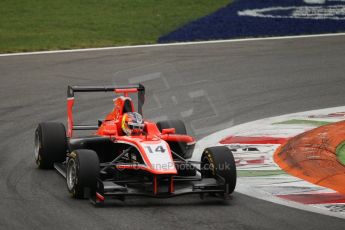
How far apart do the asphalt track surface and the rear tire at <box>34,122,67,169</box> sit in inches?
8.4

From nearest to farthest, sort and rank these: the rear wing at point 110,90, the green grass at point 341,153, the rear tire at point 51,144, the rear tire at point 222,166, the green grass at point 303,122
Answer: the rear tire at point 222,166 < the rear tire at point 51,144 < the rear wing at point 110,90 < the green grass at point 341,153 < the green grass at point 303,122

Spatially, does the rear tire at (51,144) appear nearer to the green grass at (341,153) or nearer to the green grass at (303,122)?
the green grass at (341,153)

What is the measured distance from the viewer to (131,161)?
12328 millimetres

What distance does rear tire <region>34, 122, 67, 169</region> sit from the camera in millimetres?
13328

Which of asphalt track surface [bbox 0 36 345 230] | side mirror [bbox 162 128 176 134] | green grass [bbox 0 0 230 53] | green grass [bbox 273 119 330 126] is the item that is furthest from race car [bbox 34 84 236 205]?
green grass [bbox 0 0 230 53]

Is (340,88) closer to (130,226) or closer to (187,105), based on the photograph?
(187,105)

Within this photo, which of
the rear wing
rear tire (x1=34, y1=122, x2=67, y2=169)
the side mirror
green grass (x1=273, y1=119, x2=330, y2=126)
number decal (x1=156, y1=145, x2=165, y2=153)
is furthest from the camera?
green grass (x1=273, y1=119, x2=330, y2=126)

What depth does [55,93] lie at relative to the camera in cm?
1944

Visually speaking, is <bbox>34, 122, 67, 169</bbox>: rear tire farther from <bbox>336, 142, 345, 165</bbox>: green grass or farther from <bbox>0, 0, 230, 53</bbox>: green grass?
<bbox>0, 0, 230, 53</bbox>: green grass

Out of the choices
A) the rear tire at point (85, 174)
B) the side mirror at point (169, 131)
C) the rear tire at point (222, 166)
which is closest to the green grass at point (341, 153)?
the rear tire at point (222, 166)

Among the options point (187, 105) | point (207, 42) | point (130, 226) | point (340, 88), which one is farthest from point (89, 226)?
point (207, 42)

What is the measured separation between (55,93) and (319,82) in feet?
19.1

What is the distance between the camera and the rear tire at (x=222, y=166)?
11875mm

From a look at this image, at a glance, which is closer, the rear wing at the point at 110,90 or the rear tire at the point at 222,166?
the rear tire at the point at 222,166
